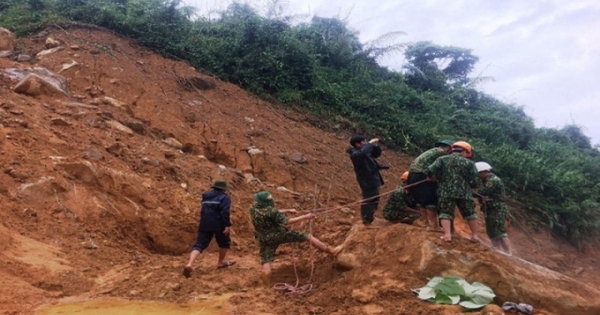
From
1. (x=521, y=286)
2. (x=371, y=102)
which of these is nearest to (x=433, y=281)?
(x=521, y=286)

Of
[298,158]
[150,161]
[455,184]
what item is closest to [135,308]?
[455,184]

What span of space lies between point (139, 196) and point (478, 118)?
1123 cm

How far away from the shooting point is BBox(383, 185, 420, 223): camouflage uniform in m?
6.68

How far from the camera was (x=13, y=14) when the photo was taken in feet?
43.8

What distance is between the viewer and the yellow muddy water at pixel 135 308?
16.4 feet

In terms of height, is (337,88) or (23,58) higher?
(337,88)

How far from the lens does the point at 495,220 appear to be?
22.1 feet

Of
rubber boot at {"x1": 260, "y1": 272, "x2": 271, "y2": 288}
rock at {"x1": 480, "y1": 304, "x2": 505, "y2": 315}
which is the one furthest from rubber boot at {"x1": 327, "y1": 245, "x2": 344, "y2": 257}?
rock at {"x1": 480, "y1": 304, "x2": 505, "y2": 315}

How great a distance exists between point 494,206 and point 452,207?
1.38 m

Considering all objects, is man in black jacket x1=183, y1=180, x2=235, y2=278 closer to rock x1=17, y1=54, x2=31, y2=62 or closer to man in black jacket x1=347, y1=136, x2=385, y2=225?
man in black jacket x1=347, y1=136, x2=385, y2=225

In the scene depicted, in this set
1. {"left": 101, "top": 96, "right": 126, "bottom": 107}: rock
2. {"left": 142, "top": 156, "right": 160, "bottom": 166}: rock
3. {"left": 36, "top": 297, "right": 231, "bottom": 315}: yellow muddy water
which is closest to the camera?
{"left": 36, "top": 297, "right": 231, "bottom": 315}: yellow muddy water

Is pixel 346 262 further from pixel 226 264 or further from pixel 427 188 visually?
pixel 226 264

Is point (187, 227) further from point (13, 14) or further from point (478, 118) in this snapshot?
point (478, 118)

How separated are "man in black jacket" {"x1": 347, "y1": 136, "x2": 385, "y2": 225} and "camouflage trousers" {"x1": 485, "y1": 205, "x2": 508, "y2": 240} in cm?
146
